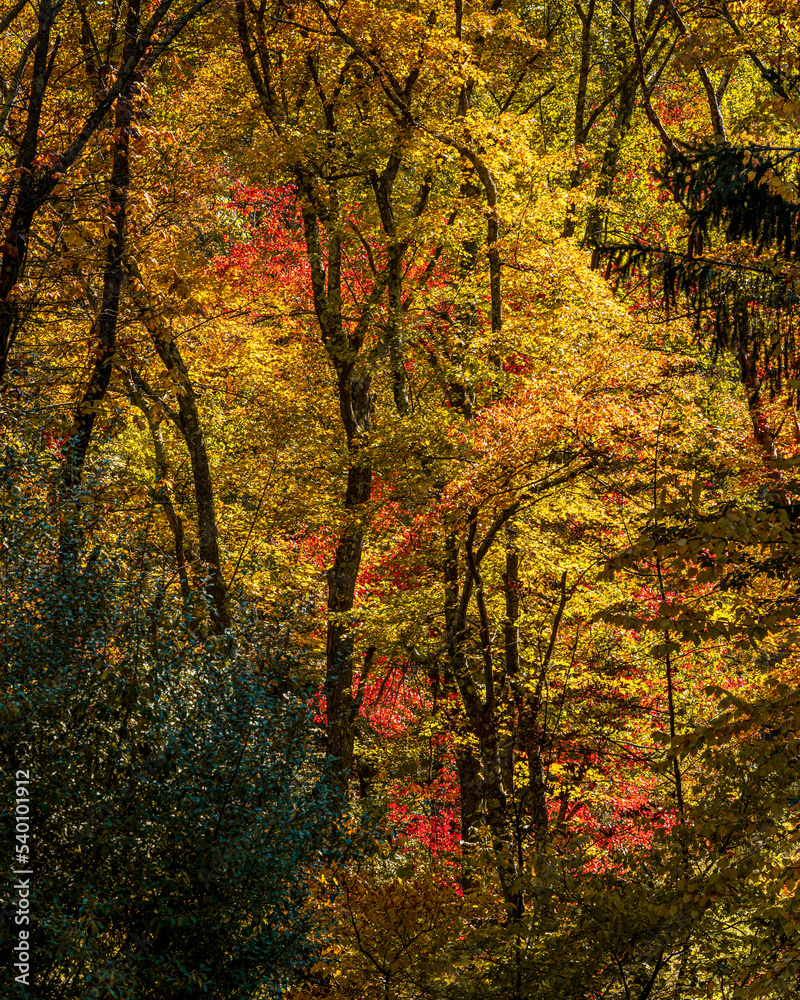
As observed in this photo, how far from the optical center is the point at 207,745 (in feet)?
19.5

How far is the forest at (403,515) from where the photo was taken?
16.2ft

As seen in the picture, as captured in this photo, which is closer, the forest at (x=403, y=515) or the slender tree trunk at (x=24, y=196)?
the forest at (x=403, y=515)

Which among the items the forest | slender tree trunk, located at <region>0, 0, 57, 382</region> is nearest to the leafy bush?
the forest

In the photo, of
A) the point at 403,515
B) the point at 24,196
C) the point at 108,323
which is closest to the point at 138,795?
the point at 108,323

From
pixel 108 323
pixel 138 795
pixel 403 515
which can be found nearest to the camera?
pixel 138 795

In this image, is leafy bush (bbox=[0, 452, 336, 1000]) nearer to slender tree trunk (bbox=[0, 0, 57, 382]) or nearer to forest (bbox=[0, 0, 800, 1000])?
forest (bbox=[0, 0, 800, 1000])

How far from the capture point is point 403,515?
11828mm

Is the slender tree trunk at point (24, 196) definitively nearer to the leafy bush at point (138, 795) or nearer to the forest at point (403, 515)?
the forest at point (403, 515)

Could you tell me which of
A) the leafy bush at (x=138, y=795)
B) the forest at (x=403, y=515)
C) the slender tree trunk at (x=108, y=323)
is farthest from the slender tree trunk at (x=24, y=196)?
the leafy bush at (x=138, y=795)

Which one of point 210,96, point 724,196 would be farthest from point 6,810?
point 210,96

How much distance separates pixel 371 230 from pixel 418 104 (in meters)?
3.70

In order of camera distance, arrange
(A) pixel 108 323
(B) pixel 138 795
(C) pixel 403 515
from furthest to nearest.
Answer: (C) pixel 403 515, (A) pixel 108 323, (B) pixel 138 795

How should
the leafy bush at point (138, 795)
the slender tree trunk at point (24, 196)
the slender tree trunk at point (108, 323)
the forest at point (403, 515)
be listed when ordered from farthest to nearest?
the slender tree trunk at point (108, 323)
the slender tree trunk at point (24, 196)
the leafy bush at point (138, 795)
the forest at point (403, 515)

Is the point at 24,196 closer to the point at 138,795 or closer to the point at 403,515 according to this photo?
the point at 138,795
